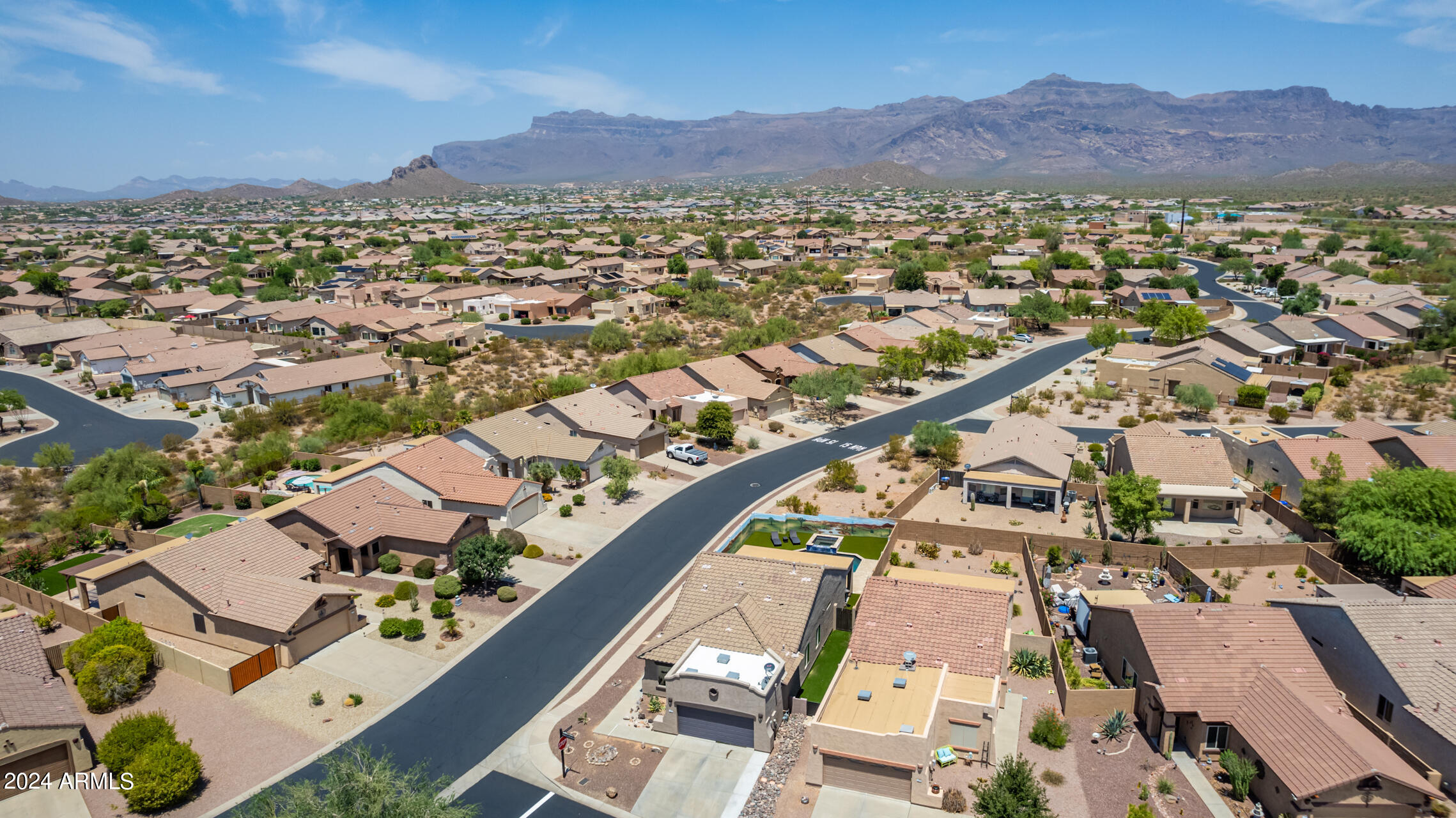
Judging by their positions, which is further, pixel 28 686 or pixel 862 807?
pixel 28 686

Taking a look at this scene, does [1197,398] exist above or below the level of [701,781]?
above

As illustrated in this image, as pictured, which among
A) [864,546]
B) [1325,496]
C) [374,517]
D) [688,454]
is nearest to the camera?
[374,517]

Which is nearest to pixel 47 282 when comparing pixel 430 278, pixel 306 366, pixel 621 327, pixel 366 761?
pixel 430 278

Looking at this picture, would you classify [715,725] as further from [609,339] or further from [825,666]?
[609,339]

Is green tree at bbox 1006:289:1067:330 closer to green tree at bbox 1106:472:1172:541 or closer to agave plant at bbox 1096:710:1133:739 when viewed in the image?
green tree at bbox 1106:472:1172:541

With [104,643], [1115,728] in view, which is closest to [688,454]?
[104,643]

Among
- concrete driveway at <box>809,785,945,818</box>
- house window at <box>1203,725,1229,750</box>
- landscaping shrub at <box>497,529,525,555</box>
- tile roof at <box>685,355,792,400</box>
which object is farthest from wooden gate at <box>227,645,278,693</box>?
tile roof at <box>685,355,792,400</box>
